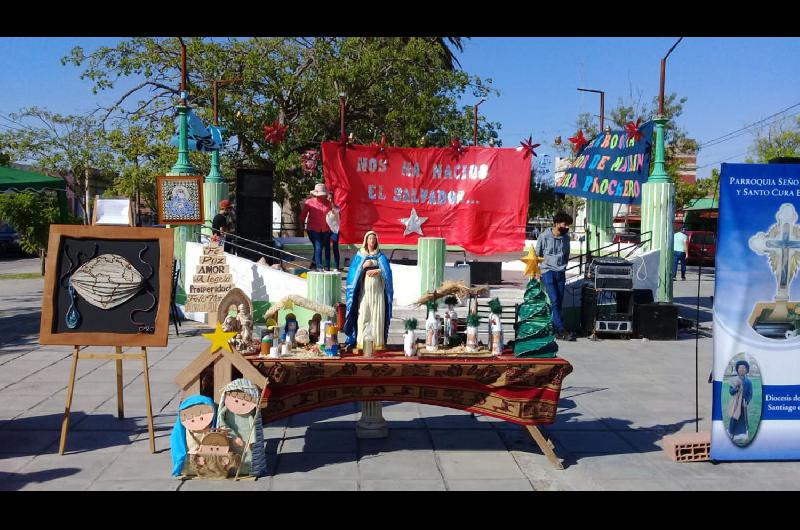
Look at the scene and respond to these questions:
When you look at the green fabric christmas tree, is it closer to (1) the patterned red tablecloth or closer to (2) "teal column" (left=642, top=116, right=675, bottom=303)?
(1) the patterned red tablecloth

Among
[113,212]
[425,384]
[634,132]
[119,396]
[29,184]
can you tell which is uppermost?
[634,132]

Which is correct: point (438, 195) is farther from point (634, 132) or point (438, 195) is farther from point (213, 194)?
point (213, 194)

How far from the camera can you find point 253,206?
1509 centimetres

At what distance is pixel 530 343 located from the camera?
5965 mm

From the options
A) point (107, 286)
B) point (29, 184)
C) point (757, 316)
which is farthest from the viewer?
point (29, 184)

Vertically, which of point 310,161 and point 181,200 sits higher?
point 310,161

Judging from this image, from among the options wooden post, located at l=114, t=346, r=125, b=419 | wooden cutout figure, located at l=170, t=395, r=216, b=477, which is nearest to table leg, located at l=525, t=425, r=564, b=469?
wooden cutout figure, located at l=170, t=395, r=216, b=477

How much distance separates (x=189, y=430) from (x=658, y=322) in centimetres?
909

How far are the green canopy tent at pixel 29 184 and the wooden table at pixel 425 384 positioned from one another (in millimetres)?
11234

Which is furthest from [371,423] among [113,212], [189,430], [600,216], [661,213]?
[600,216]

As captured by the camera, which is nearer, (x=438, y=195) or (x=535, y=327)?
(x=535, y=327)

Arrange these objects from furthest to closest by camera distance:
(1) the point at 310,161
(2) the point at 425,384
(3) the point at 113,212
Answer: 1. (1) the point at 310,161
2. (3) the point at 113,212
3. (2) the point at 425,384

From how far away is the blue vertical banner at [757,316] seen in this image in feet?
18.6

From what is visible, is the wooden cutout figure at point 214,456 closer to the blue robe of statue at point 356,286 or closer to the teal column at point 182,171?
the blue robe of statue at point 356,286
